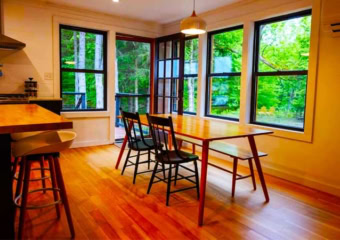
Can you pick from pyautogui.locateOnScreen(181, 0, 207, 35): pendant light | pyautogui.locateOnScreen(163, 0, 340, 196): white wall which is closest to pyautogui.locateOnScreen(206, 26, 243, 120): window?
pyautogui.locateOnScreen(163, 0, 340, 196): white wall

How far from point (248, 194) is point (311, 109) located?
4.17 ft

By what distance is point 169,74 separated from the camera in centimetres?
534

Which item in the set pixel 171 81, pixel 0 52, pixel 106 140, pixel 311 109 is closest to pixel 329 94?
pixel 311 109

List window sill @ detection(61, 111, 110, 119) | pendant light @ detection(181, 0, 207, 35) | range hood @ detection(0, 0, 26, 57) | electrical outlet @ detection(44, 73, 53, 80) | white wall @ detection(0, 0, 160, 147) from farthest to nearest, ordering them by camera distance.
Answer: window sill @ detection(61, 111, 110, 119)
electrical outlet @ detection(44, 73, 53, 80)
white wall @ detection(0, 0, 160, 147)
range hood @ detection(0, 0, 26, 57)
pendant light @ detection(181, 0, 207, 35)

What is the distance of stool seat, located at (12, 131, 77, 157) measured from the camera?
188cm

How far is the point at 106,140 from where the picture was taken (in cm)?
533

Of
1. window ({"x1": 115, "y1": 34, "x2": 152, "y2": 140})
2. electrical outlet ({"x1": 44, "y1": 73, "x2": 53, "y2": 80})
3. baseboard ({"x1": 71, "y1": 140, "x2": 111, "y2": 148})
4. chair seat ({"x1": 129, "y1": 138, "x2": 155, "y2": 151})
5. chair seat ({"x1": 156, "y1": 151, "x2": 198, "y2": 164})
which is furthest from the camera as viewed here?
window ({"x1": 115, "y1": 34, "x2": 152, "y2": 140})

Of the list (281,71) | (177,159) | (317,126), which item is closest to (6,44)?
(177,159)

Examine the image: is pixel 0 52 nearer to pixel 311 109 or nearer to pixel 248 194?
pixel 248 194

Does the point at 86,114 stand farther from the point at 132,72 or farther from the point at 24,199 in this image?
the point at 24,199

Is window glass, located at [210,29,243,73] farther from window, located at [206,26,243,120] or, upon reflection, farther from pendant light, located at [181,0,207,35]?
pendant light, located at [181,0,207,35]

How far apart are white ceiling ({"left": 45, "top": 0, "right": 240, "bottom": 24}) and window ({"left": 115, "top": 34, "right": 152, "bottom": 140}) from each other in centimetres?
111

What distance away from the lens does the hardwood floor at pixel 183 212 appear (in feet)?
7.21

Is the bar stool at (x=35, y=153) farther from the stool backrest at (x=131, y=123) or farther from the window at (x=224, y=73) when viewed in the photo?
the window at (x=224, y=73)
